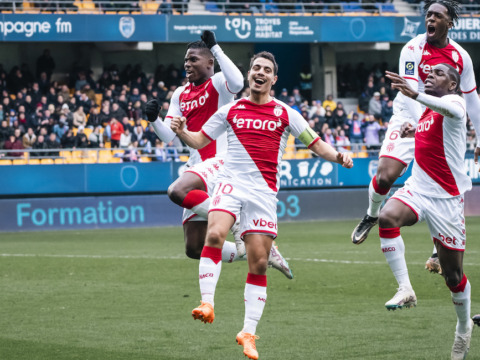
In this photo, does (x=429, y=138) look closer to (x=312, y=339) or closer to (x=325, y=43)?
(x=312, y=339)

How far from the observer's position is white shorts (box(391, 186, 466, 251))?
8.38 meters

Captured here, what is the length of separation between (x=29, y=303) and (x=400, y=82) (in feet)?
20.6

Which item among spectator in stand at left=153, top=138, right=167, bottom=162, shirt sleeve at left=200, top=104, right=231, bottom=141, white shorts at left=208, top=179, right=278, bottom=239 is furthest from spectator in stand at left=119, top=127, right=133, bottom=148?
white shorts at left=208, top=179, right=278, bottom=239

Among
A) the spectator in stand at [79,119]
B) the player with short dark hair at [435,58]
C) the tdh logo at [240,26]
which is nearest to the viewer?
the player with short dark hair at [435,58]

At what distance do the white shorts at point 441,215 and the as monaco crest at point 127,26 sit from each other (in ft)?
71.7

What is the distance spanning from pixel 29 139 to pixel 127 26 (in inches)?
222

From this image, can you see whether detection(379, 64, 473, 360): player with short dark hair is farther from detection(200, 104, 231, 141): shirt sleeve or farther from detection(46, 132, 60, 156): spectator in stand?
detection(46, 132, 60, 156): spectator in stand

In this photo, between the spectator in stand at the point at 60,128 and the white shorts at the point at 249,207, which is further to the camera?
the spectator in stand at the point at 60,128

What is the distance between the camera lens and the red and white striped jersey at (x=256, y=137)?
8.31 m

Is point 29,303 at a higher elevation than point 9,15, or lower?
lower

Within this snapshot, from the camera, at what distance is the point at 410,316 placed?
1084 cm

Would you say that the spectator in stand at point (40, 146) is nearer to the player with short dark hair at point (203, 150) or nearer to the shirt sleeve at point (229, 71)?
the player with short dark hair at point (203, 150)

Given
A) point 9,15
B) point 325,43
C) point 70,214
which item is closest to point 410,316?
point 70,214

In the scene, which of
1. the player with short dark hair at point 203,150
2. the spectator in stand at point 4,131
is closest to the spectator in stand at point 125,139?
the spectator in stand at point 4,131
